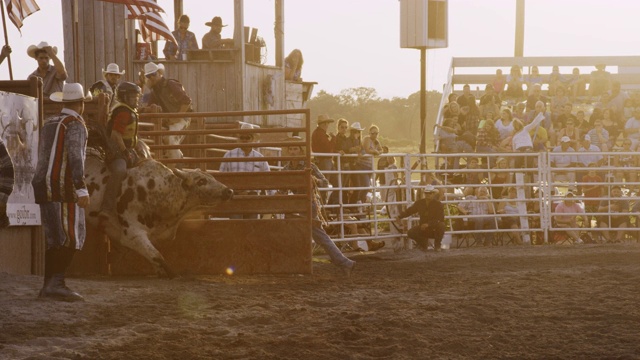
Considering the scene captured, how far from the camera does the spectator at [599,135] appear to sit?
21.3m

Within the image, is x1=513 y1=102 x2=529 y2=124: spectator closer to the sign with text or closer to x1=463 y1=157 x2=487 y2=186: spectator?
x1=463 y1=157 x2=487 y2=186: spectator

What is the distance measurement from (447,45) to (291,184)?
9418 mm

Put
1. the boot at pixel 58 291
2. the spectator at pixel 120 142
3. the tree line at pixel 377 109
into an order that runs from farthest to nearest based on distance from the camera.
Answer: the tree line at pixel 377 109, the spectator at pixel 120 142, the boot at pixel 58 291

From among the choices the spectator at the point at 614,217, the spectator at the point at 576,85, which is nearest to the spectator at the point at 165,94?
the spectator at the point at 614,217

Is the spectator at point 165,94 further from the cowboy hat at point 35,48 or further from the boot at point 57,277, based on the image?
the boot at point 57,277

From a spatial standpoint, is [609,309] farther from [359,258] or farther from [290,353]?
[359,258]

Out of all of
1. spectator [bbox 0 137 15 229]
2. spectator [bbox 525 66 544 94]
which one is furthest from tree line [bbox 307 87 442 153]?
spectator [bbox 0 137 15 229]

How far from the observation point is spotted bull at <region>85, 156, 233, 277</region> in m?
12.0

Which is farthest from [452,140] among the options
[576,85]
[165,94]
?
[165,94]

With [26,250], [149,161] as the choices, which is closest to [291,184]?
[149,161]

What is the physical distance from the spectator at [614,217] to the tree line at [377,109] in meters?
36.8

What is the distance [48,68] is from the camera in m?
13.5

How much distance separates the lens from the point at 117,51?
19062 mm

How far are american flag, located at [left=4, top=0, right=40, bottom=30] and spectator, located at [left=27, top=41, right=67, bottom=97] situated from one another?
163cm
